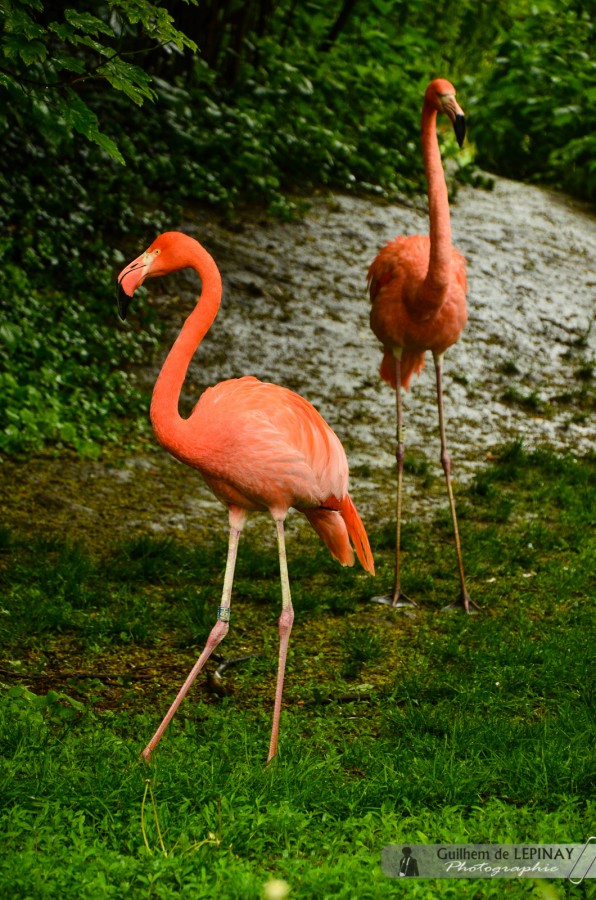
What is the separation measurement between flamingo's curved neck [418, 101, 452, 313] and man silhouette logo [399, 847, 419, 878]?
333cm

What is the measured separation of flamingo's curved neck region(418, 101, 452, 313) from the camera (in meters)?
5.40

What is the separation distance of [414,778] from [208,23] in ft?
30.5

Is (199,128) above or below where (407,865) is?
above

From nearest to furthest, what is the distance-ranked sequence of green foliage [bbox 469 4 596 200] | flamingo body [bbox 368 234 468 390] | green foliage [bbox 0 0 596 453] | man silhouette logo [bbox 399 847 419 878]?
man silhouette logo [bbox 399 847 419 878] < flamingo body [bbox 368 234 468 390] < green foliage [bbox 0 0 596 453] < green foliage [bbox 469 4 596 200]

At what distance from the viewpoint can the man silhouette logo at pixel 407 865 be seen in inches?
110

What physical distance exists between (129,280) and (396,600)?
2.50 metres

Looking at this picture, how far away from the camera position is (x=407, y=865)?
281 centimetres

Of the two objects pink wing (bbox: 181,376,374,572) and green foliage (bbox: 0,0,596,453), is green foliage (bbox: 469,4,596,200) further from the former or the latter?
pink wing (bbox: 181,376,374,572)

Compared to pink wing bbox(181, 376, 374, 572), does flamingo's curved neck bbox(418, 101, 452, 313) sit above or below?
above

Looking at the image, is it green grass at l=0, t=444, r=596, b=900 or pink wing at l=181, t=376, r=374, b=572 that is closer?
green grass at l=0, t=444, r=596, b=900

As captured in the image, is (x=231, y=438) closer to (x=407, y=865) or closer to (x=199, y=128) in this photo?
(x=407, y=865)

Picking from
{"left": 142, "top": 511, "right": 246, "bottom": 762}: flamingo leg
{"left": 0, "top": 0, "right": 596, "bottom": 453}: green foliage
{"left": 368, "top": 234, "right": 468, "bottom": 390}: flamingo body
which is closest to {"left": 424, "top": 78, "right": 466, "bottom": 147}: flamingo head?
{"left": 368, "top": 234, "right": 468, "bottom": 390}: flamingo body

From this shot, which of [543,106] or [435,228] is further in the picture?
[543,106]

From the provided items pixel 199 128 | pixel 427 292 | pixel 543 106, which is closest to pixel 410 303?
pixel 427 292
